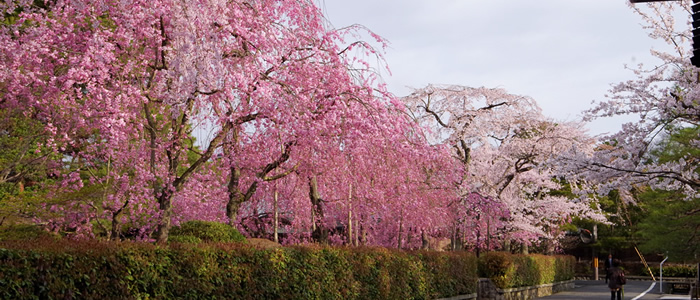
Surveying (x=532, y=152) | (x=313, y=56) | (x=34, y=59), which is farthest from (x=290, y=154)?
(x=532, y=152)

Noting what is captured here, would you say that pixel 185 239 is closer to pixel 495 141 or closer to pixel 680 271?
pixel 495 141

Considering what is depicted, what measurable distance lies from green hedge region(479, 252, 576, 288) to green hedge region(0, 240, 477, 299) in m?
7.76

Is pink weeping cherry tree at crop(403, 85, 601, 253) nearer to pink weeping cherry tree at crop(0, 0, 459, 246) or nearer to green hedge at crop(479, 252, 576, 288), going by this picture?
green hedge at crop(479, 252, 576, 288)

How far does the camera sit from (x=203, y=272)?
1033 cm

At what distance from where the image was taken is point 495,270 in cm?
2534

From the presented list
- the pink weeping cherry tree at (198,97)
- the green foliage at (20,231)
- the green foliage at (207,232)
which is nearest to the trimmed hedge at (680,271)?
the pink weeping cherry tree at (198,97)

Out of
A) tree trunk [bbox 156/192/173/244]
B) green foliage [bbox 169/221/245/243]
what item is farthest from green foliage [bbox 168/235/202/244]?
tree trunk [bbox 156/192/173/244]

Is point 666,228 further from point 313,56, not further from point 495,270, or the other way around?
point 313,56

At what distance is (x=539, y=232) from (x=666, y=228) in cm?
1128

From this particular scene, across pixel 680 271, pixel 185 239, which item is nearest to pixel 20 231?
pixel 185 239

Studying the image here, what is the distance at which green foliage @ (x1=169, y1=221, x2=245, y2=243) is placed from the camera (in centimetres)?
1387

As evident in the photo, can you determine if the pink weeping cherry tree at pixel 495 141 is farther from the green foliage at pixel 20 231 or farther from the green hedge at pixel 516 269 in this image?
the green foliage at pixel 20 231

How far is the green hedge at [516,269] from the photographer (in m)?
25.1

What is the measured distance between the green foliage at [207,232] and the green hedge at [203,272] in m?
1.85
